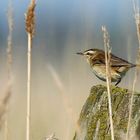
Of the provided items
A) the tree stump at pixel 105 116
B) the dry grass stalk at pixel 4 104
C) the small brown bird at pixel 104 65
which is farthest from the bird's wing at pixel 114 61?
the dry grass stalk at pixel 4 104

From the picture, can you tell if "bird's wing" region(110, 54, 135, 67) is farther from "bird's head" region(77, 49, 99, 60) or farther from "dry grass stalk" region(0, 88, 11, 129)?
"dry grass stalk" region(0, 88, 11, 129)

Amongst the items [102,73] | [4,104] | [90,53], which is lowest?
[4,104]

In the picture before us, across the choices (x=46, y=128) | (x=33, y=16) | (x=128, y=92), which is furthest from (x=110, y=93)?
(x=46, y=128)

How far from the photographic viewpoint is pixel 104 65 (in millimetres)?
6523

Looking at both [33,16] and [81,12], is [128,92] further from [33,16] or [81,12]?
[81,12]

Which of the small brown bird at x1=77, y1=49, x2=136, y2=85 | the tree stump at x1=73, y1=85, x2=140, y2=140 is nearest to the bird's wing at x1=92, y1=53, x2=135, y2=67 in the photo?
the small brown bird at x1=77, y1=49, x2=136, y2=85

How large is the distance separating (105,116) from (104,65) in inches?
117

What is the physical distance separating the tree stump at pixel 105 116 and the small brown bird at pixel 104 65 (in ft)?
8.15

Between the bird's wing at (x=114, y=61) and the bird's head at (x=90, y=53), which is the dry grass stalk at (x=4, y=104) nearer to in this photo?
the bird's wing at (x=114, y=61)

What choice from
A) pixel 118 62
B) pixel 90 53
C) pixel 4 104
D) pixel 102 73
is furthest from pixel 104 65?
pixel 4 104

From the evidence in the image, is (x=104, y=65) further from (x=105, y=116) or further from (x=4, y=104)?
(x=4, y=104)

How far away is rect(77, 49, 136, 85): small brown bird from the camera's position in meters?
6.25

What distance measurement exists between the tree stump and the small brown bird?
2.48 meters

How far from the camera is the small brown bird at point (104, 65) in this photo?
20.5ft
